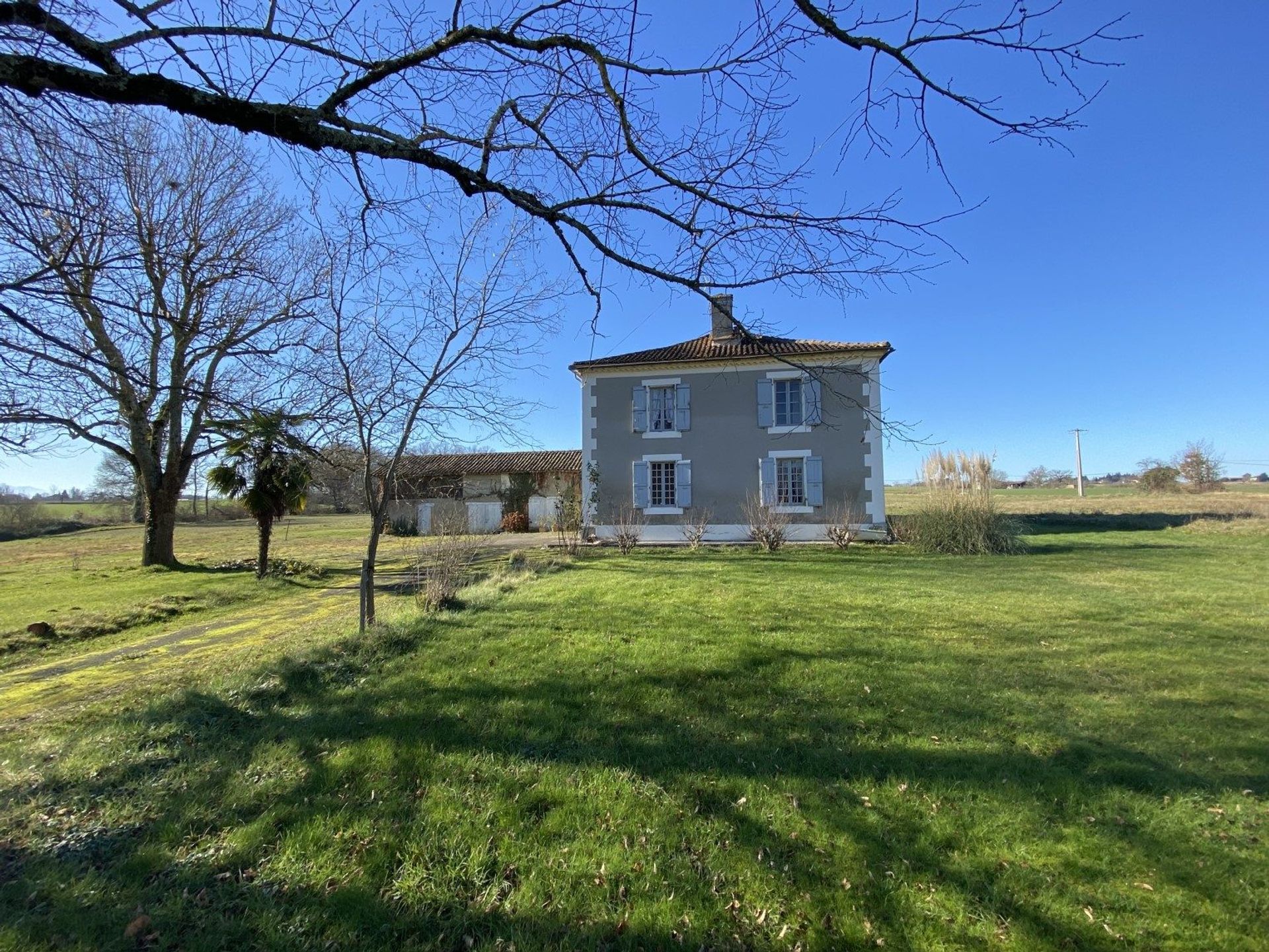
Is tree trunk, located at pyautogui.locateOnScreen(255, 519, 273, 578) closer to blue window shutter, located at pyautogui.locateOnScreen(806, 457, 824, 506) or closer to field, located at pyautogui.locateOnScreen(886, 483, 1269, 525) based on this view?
blue window shutter, located at pyautogui.locateOnScreen(806, 457, 824, 506)

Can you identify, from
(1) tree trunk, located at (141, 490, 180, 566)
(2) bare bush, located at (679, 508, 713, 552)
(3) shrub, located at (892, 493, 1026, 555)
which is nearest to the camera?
(3) shrub, located at (892, 493, 1026, 555)

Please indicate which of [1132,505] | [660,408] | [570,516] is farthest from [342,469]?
[1132,505]

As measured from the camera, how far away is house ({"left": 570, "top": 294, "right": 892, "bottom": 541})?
18297mm

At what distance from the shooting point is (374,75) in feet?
9.67

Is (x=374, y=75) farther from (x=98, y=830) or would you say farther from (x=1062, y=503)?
(x=1062, y=503)

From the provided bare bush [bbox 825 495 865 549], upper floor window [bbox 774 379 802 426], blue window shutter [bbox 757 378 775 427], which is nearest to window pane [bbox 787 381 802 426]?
upper floor window [bbox 774 379 802 426]

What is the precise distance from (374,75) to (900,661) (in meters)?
5.72

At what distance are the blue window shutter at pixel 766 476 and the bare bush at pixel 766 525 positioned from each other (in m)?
0.93

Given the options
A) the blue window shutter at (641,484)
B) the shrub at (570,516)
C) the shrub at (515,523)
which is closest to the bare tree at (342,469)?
the shrub at (570,516)

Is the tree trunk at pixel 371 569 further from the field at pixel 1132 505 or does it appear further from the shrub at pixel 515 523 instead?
the shrub at pixel 515 523

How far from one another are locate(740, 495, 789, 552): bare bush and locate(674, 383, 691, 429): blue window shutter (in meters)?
3.44

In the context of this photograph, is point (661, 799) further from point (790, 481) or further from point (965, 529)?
point (790, 481)

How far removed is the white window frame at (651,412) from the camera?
1942 centimetres

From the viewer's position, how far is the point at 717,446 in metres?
19.3
